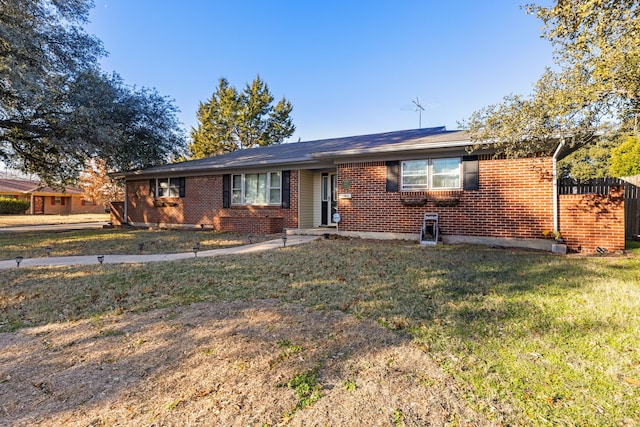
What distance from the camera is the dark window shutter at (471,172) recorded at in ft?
29.0

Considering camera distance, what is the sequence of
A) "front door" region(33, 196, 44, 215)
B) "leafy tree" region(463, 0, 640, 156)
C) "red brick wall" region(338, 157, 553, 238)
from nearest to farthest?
"leafy tree" region(463, 0, 640, 156) < "red brick wall" region(338, 157, 553, 238) < "front door" region(33, 196, 44, 215)

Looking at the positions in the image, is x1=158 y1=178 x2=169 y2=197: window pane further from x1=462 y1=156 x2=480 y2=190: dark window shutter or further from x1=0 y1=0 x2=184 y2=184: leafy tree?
x1=462 y1=156 x2=480 y2=190: dark window shutter

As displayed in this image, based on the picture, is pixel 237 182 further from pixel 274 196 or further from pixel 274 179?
pixel 274 196

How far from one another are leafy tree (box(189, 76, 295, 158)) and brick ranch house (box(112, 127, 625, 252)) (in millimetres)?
22967

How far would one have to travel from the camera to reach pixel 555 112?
5.70 m

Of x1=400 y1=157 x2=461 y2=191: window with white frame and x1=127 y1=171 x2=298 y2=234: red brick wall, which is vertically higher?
x1=400 y1=157 x2=461 y2=191: window with white frame

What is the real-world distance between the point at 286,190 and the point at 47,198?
3303 centimetres

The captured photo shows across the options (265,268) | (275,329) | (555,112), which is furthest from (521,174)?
(275,329)

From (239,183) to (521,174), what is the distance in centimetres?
936

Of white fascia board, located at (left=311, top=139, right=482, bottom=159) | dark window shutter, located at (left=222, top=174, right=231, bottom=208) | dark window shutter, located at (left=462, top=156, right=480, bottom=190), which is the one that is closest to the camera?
white fascia board, located at (left=311, top=139, right=482, bottom=159)

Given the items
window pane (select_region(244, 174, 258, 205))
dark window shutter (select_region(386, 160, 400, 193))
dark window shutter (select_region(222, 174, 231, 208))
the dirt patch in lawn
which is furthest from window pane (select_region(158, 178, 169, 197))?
the dirt patch in lawn

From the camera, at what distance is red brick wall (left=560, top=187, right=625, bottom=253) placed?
7505mm

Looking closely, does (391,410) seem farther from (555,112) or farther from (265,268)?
(555,112)

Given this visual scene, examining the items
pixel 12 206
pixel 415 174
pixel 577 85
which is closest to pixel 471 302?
pixel 577 85
